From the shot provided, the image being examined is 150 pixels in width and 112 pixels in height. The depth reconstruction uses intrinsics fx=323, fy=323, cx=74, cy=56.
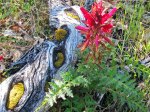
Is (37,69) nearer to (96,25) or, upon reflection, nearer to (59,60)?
(59,60)

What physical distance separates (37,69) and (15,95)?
326 mm

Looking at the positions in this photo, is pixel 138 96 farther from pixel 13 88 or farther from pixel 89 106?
pixel 13 88

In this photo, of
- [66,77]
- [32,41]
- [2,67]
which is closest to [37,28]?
[32,41]

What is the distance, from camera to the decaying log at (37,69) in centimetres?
286

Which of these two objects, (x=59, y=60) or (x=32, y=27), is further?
(x=32, y=27)

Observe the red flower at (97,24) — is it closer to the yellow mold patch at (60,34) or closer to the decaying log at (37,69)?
the decaying log at (37,69)

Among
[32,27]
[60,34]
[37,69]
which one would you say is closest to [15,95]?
[37,69]

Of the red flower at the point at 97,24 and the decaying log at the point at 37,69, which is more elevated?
the red flower at the point at 97,24

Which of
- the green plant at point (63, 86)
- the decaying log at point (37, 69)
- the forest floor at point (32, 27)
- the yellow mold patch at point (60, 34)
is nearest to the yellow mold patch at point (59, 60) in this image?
the decaying log at point (37, 69)

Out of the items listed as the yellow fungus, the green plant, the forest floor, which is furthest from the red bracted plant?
the yellow fungus

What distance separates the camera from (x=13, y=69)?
3.28 meters

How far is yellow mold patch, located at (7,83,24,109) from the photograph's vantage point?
2.84 metres

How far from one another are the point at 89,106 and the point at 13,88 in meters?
0.71

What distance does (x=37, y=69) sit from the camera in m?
3.04
